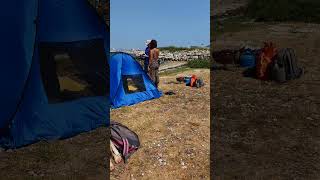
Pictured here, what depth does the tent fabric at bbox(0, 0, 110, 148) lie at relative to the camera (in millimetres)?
8547

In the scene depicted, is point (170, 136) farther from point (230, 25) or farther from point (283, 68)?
point (230, 25)

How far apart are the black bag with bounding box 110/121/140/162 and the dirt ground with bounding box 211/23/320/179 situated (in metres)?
1.69

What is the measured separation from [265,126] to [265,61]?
541 cm

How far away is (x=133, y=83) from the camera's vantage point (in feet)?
41.7

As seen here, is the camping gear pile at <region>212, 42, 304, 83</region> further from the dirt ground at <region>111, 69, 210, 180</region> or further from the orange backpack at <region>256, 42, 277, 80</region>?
the dirt ground at <region>111, 69, 210, 180</region>

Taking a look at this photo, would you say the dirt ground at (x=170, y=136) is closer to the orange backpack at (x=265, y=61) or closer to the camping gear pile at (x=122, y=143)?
the camping gear pile at (x=122, y=143)

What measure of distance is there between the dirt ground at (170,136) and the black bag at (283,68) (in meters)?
2.59

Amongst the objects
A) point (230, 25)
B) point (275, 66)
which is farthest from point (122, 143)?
point (230, 25)

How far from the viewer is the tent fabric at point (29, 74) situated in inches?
336

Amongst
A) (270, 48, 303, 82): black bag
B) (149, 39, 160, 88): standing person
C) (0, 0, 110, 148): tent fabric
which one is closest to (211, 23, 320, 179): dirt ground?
(270, 48, 303, 82): black bag

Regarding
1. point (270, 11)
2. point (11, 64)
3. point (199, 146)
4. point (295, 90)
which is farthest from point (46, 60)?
point (270, 11)

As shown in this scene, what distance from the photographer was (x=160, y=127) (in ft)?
33.7

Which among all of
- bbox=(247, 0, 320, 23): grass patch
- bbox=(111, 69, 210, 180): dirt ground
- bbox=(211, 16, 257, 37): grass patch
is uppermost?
bbox=(247, 0, 320, 23): grass patch

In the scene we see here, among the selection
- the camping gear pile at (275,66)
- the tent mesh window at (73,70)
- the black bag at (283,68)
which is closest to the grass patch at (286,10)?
the camping gear pile at (275,66)
